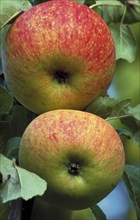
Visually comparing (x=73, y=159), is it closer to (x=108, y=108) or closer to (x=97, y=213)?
(x=108, y=108)

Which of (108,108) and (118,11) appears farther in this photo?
(118,11)

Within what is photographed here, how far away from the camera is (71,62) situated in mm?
1532

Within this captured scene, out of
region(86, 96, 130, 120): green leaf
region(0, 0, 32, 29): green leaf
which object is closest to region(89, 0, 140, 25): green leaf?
region(0, 0, 32, 29): green leaf

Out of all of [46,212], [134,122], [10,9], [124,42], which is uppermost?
[10,9]

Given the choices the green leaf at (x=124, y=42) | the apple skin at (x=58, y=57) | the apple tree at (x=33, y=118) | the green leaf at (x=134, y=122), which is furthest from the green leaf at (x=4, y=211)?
the green leaf at (x=124, y=42)

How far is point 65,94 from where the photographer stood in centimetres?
156

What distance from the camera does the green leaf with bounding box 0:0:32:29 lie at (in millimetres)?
1659

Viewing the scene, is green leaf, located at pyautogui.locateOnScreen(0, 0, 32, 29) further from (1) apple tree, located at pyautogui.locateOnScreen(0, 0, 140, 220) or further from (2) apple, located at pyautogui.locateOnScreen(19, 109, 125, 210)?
(2) apple, located at pyautogui.locateOnScreen(19, 109, 125, 210)

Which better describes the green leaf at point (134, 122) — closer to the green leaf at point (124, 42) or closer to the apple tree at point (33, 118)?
the apple tree at point (33, 118)

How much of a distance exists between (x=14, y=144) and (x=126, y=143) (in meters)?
1.05

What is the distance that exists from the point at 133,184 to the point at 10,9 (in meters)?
0.56

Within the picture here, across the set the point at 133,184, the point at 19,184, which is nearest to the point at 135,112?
the point at 133,184

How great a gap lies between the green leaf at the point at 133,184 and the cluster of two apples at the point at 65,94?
0.28 meters

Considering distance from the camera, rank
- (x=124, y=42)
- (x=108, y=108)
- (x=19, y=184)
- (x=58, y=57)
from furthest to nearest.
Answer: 1. (x=124, y=42)
2. (x=108, y=108)
3. (x=58, y=57)
4. (x=19, y=184)
